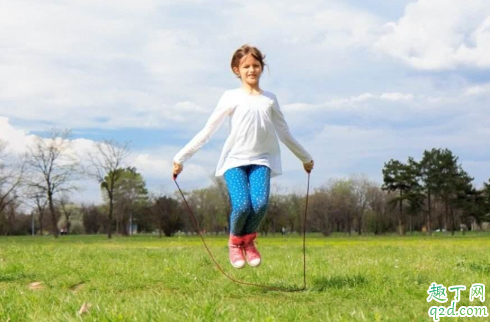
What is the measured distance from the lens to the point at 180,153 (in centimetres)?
709

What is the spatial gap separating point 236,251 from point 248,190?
75 cm

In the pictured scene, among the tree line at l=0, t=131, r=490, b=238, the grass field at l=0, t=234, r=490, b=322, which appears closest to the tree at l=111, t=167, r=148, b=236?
the tree line at l=0, t=131, r=490, b=238

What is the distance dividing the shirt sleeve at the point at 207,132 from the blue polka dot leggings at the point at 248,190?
0.45 m

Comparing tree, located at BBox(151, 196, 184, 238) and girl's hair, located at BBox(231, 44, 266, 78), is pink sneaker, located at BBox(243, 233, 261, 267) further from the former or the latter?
tree, located at BBox(151, 196, 184, 238)

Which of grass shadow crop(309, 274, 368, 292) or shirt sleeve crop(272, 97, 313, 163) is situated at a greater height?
A: shirt sleeve crop(272, 97, 313, 163)

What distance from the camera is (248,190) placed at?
7047 mm

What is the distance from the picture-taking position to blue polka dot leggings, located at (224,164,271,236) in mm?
6969

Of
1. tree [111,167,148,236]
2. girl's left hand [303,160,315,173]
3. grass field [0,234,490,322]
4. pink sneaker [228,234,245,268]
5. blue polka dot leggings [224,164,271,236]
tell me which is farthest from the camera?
tree [111,167,148,236]

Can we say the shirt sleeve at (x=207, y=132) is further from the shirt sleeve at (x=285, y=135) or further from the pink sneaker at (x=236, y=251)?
the pink sneaker at (x=236, y=251)

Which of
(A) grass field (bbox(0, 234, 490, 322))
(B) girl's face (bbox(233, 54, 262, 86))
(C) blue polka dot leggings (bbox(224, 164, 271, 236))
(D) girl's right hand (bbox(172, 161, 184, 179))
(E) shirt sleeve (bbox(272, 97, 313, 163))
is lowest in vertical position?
(A) grass field (bbox(0, 234, 490, 322))

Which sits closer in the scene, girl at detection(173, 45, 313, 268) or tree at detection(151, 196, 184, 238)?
girl at detection(173, 45, 313, 268)

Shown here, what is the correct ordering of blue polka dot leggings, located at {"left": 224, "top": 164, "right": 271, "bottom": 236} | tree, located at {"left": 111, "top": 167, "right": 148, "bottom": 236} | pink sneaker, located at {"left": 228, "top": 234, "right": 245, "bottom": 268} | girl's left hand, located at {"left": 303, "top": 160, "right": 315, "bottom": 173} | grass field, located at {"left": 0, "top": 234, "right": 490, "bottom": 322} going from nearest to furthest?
grass field, located at {"left": 0, "top": 234, "right": 490, "bottom": 322}, blue polka dot leggings, located at {"left": 224, "top": 164, "right": 271, "bottom": 236}, pink sneaker, located at {"left": 228, "top": 234, "right": 245, "bottom": 268}, girl's left hand, located at {"left": 303, "top": 160, "right": 315, "bottom": 173}, tree, located at {"left": 111, "top": 167, "right": 148, "bottom": 236}

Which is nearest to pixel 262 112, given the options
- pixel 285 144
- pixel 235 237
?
pixel 285 144

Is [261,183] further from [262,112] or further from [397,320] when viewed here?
[397,320]
